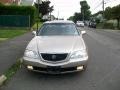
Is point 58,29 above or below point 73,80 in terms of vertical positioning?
above

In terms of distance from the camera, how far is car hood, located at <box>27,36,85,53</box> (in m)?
8.28

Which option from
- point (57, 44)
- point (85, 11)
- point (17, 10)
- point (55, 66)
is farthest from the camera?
point (85, 11)

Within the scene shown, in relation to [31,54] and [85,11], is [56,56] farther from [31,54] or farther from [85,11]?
[85,11]

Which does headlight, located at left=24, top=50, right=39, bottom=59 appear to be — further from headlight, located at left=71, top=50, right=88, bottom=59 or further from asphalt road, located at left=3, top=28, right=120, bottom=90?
headlight, located at left=71, top=50, right=88, bottom=59

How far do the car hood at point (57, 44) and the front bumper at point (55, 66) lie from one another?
13.2 inches

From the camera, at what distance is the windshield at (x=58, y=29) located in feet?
33.6

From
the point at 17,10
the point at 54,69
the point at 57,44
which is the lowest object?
the point at 54,69

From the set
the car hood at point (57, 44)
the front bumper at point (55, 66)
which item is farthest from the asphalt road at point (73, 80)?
the car hood at point (57, 44)

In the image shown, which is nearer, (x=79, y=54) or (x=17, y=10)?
(x=79, y=54)

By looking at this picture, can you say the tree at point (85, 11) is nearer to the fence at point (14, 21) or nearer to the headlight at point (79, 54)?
the fence at point (14, 21)

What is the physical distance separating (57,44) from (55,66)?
0.82 metres

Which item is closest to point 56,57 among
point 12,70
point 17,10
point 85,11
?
point 12,70

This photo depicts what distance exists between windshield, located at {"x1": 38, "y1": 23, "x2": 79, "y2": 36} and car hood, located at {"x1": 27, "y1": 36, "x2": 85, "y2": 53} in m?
0.59

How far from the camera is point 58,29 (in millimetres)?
10422
